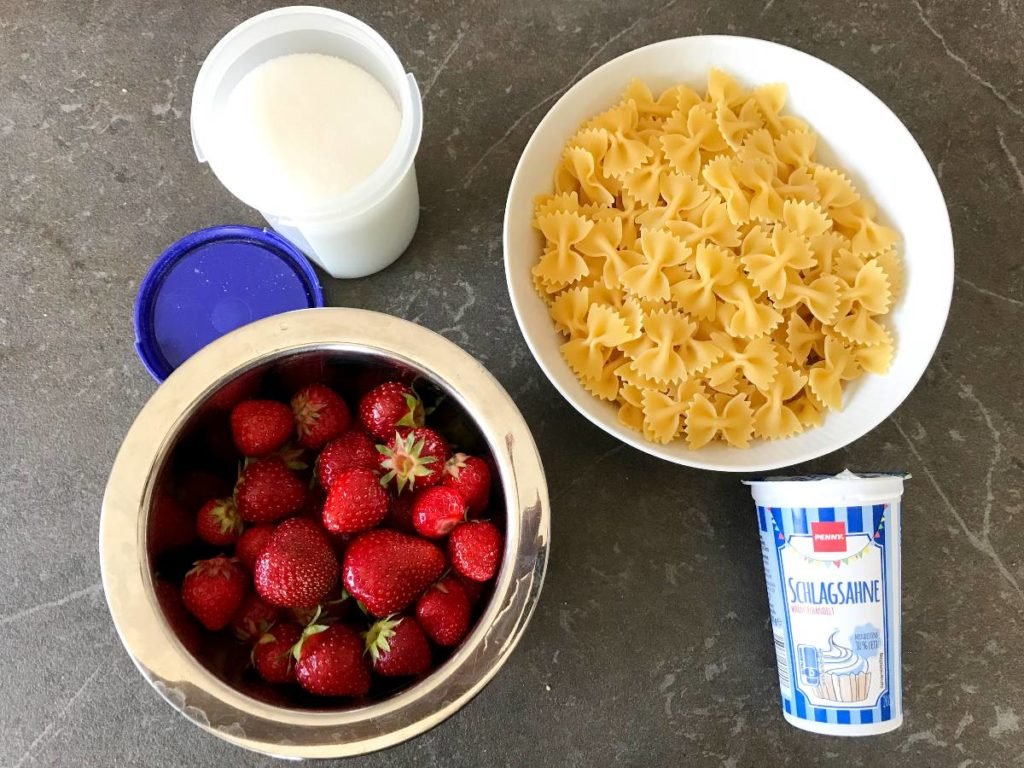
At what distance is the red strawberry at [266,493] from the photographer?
63cm

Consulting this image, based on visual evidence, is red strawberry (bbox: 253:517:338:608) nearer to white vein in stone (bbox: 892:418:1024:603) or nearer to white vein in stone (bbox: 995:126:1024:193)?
white vein in stone (bbox: 892:418:1024:603)

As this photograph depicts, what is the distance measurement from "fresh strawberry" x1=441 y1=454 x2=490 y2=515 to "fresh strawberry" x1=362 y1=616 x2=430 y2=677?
105mm

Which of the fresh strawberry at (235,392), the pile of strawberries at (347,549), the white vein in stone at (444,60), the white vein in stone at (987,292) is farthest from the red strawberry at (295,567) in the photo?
the white vein in stone at (987,292)

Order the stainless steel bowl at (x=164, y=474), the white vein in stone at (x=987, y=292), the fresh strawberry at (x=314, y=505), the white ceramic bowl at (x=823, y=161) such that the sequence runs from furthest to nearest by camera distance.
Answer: the white vein in stone at (x=987, y=292) → the white ceramic bowl at (x=823, y=161) → the fresh strawberry at (x=314, y=505) → the stainless steel bowl at (x=164, y=474)

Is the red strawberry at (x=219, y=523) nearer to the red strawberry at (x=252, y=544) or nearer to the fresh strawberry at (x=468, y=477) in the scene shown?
the red strawberry at (x=252, y=544)

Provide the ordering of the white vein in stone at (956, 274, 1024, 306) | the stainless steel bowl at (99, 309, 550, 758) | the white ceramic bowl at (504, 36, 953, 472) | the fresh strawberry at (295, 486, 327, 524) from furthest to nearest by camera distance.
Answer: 1. the white vein in stone at (956, 274, 1024, 306)
2. the white ceramic bowl at (504, 36, 953, 472)
3. the fresh strawberry at (295, 486, 327, 524)
4. the stainless steel bowl at (99, 309, 550, 758)

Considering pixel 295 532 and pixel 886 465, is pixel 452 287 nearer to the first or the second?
pixel 295 532

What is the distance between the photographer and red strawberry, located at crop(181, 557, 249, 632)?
61 centimetres

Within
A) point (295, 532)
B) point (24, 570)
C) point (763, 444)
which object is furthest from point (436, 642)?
point (24, 570)

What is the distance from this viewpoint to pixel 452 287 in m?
0.87

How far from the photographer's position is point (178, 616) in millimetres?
591

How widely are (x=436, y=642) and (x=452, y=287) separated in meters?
0.39

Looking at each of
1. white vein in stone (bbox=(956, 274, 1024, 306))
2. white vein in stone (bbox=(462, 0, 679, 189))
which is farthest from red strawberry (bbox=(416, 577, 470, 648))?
white vein in stone (bbox=(956, 274, 1024, 306))

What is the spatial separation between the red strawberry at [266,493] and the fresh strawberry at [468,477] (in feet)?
0.40
